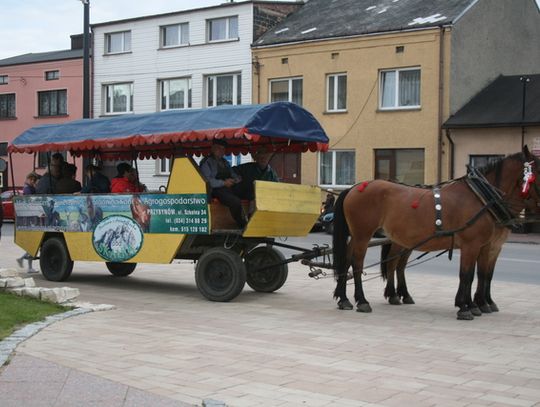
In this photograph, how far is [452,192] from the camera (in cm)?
1067

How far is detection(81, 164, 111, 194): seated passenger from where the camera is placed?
13.7 m

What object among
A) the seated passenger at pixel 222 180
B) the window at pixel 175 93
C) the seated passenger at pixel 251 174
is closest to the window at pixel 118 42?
the window at pixel 175 93

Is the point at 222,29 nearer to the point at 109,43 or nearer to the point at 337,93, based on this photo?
the point at 337,93

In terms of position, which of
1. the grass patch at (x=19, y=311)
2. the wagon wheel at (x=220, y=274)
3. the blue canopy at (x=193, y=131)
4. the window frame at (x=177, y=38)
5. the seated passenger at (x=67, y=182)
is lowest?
the grass patch at (x=19, y=311)

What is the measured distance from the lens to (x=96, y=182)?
13.7 m

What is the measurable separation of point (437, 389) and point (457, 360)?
1224 mm

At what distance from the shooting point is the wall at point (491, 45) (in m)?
31.3

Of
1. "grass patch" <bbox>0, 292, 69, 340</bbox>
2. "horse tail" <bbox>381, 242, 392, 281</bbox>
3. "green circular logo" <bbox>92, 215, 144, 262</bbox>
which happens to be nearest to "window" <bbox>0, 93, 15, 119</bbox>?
"green circular logo" <bbox>92, 215, 144, 262</bbox>

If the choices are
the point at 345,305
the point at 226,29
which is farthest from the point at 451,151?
the point at 345,305

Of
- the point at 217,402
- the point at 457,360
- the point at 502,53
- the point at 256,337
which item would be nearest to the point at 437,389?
the point at 457,360

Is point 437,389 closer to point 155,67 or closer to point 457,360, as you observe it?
point 457,360

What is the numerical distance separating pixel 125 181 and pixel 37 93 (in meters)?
32.4

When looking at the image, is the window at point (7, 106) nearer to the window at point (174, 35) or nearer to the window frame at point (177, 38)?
the window frame at point (177, 38)

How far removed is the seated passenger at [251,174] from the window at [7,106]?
35.3m
